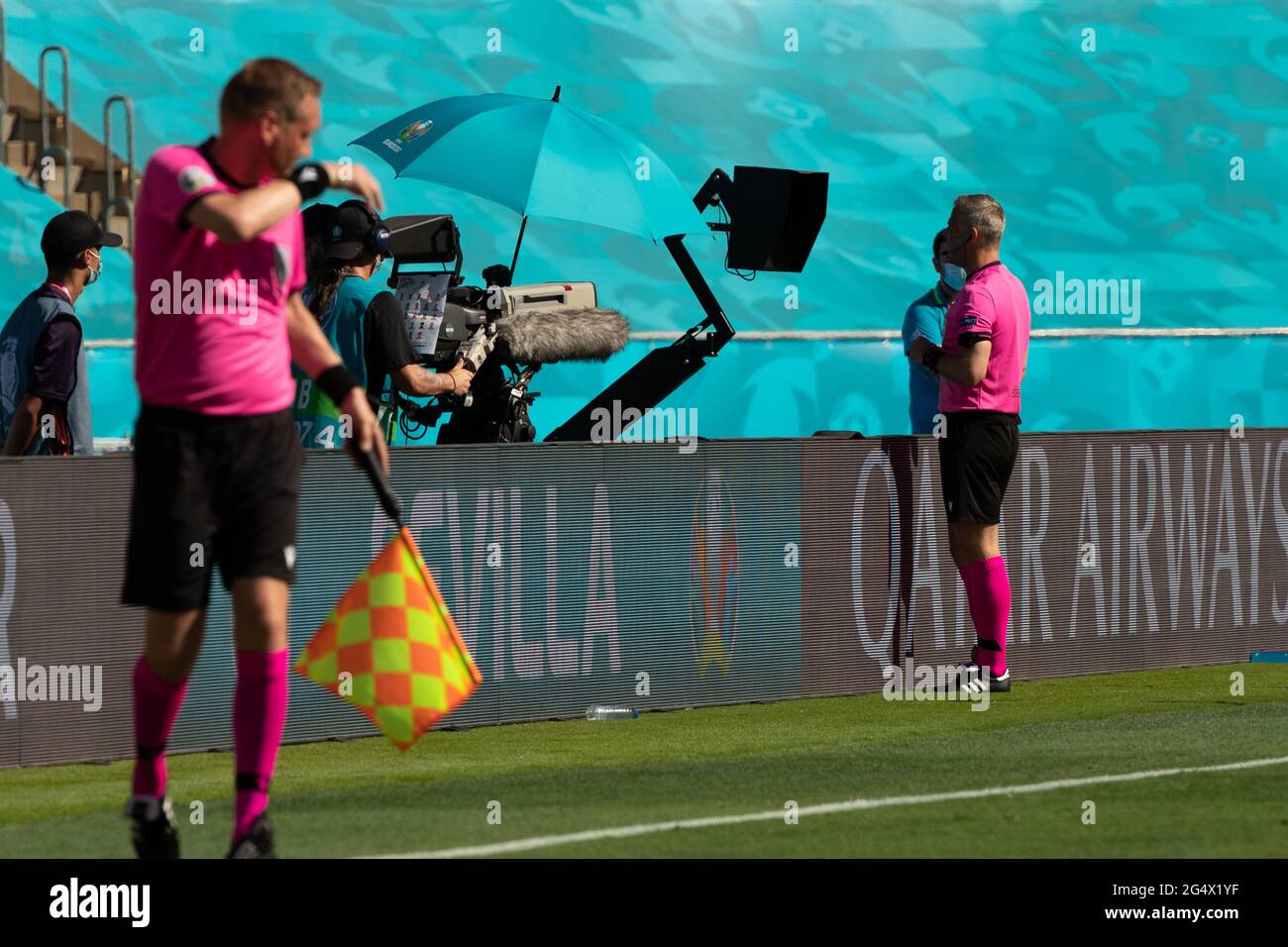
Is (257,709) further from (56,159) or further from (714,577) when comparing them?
(56,159)

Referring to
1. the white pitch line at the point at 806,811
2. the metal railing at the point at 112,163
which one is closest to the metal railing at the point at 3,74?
the metal railing at the point at 112,163

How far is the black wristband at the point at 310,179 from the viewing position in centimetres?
560

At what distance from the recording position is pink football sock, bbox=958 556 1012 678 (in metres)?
10.1

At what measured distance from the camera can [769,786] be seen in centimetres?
714

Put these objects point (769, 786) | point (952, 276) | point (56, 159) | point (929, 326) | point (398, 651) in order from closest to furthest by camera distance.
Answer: point (398, 651)
point (769, 786)
point (929, 326)
point (952, 276)
point (56, 159)

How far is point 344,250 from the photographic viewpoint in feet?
29.6

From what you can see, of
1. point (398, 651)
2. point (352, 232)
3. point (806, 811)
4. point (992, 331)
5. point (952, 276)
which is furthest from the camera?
point (952, 276)

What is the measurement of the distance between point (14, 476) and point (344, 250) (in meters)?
1.69

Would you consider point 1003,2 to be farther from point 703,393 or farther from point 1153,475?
point 1153,475

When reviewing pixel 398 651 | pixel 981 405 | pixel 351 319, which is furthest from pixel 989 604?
pixel 398 651

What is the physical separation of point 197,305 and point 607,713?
447 centimetres

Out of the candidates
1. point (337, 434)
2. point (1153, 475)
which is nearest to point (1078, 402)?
point (1153, 475)

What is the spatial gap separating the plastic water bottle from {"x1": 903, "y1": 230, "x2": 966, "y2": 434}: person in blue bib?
2324 mm

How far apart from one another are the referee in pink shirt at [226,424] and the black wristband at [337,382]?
0.22 m
